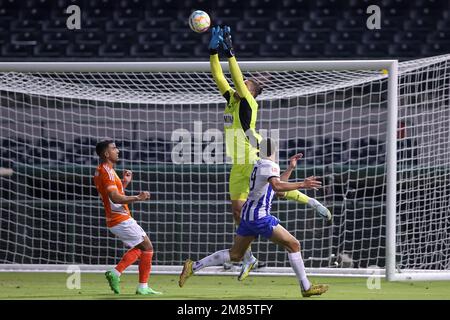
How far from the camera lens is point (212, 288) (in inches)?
353

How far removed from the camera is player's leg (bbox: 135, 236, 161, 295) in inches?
314

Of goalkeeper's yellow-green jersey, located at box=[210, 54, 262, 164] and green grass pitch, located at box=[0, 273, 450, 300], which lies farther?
goalkeeper's yellow-green jersey, located at box=[210, 54, 262, 164]

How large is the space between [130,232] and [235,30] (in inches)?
379

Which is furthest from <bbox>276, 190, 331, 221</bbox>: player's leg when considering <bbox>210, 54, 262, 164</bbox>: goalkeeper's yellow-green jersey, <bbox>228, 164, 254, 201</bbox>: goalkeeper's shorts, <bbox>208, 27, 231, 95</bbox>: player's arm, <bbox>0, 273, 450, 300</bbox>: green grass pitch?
<bbox>208, 27, 231, 95</bbox>: player's arm

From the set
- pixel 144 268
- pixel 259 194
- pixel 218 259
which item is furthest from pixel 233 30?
pixel 259 194

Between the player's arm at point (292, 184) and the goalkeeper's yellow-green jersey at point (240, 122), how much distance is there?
1.62 m

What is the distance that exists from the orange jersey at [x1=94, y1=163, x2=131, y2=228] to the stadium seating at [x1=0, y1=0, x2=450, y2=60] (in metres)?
8.89

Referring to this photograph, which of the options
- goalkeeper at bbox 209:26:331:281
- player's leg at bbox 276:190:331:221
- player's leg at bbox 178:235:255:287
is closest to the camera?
player's leg at bbox 178:235:255:287

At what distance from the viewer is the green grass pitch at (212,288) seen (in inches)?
311

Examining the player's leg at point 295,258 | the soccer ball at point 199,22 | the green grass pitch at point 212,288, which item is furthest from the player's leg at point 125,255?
the soccer ball at point 199,22

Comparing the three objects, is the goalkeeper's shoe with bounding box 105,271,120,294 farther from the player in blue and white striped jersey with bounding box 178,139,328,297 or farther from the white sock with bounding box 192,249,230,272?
the player in blue and white striped jersey with bounding box 178,139,328,297

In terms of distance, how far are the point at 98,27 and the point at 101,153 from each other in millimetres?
9653

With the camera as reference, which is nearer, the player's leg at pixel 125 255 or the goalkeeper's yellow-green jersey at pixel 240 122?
the player's leg at pixel 125 255

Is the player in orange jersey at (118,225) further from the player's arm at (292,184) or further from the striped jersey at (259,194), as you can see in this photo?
the player's arm at (292,184)
